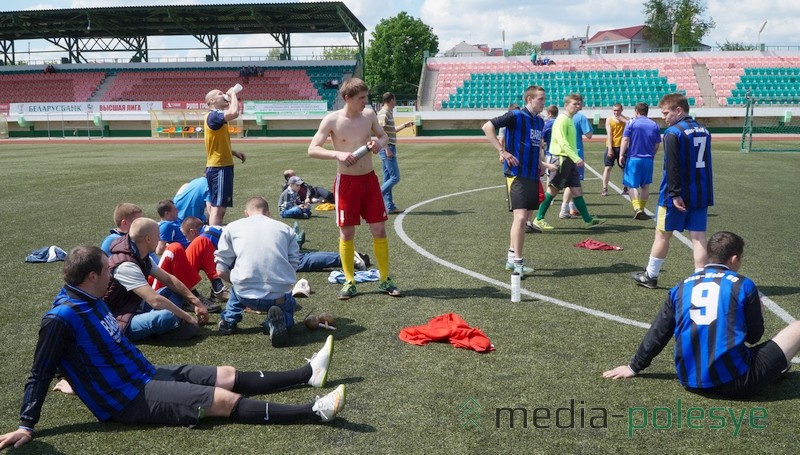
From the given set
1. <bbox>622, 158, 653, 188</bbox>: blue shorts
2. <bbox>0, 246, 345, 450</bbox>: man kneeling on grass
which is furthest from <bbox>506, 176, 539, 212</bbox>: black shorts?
<bbox>622, 158, 653, 188</bbox>: blue shorts

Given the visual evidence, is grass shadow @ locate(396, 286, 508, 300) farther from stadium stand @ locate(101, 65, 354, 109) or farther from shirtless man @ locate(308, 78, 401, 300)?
stadium stand @ locate(101, 65, 354, 109)

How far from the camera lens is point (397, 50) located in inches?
3521

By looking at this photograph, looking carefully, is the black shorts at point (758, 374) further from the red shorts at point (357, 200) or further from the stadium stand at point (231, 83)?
the stadium stand at point (231, 83)

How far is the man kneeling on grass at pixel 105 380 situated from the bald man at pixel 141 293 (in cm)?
104

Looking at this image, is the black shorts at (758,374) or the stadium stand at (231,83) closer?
the black shorts at (758,374)

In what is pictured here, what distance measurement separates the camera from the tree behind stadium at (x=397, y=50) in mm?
88750

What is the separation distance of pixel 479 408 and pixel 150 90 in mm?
57543

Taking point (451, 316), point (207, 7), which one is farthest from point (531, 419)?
point (207, 7)

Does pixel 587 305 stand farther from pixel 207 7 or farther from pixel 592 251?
pixel 207 7

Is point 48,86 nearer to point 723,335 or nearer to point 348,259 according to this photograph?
point 348,259

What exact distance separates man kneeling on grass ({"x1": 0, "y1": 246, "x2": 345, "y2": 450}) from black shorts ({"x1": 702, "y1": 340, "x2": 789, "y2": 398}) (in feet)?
8.29

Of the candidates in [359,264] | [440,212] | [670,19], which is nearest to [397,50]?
[670,19]

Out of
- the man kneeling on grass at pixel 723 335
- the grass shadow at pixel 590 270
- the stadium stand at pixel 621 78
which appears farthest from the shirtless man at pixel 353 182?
the stadium stand at pixel 621 78

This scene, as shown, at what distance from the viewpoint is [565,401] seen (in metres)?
4.27
